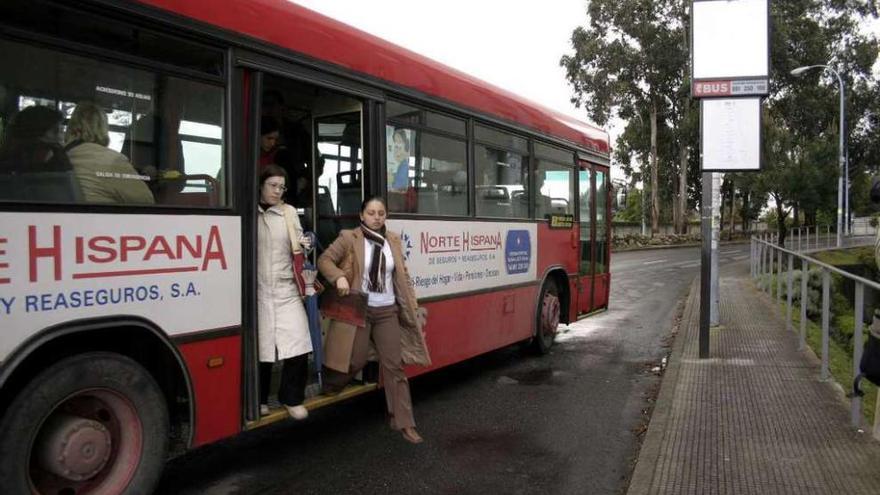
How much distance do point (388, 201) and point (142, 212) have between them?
2.28m

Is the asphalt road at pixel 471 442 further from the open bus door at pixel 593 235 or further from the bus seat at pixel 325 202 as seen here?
the bus seat at pixel 325 202

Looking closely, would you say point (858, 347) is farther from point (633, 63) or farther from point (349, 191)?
point (633, 63)

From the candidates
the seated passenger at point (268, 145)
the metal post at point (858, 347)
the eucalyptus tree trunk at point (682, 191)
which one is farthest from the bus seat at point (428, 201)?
the eucalyptus tree trunk at point (682, 191)

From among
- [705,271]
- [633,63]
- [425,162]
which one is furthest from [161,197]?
[633,63]

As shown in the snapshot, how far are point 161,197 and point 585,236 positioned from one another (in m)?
6.79

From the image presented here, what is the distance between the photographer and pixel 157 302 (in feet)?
11.9

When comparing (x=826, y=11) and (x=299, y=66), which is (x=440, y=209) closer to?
(x=299, y=66)

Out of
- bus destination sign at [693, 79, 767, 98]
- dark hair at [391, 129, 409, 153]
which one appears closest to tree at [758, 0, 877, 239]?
bus destination sign at [693, 79, 767, 98]

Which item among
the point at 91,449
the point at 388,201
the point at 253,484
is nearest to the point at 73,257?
the point at 91,449

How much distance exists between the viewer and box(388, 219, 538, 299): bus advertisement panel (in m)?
5.87

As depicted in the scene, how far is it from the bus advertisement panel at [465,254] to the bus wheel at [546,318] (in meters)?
0.52

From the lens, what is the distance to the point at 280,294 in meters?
4.40

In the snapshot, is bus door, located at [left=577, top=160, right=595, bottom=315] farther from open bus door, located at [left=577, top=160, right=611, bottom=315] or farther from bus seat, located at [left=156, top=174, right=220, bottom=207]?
bus seat, located at [left=156, top=174, right=220, bottom=207]

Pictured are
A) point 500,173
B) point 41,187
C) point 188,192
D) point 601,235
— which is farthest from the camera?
point 601,235
